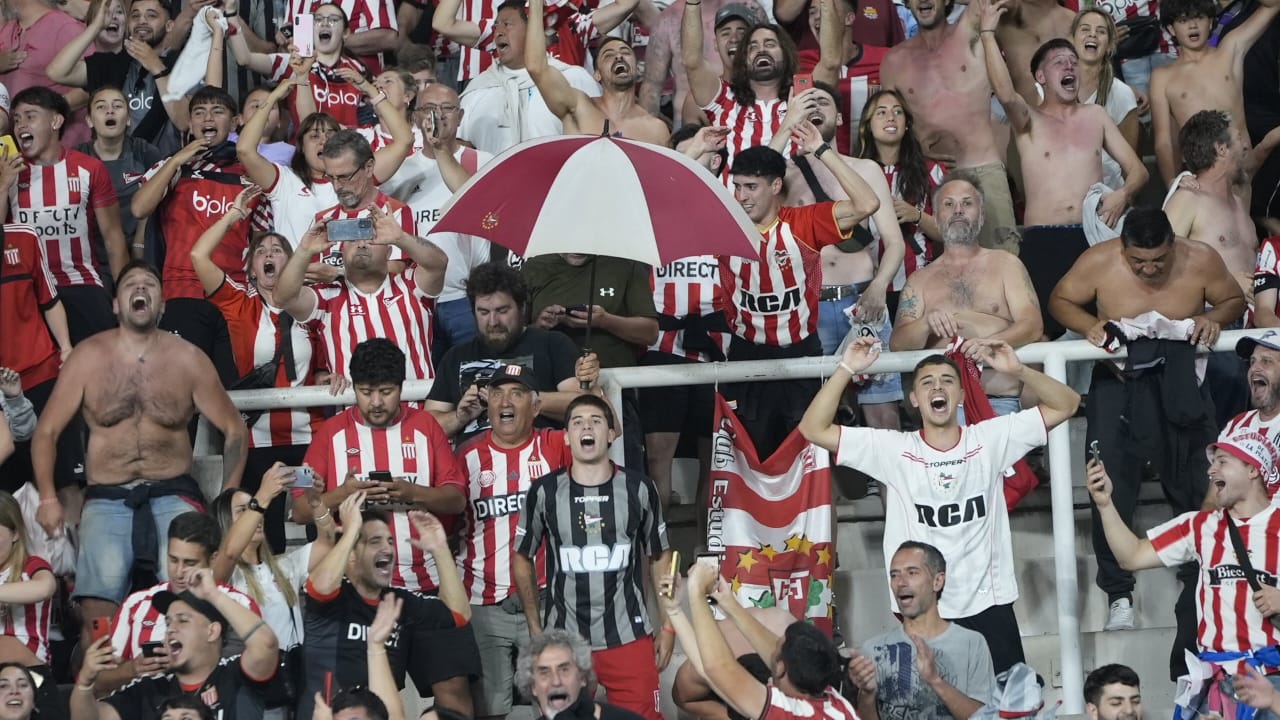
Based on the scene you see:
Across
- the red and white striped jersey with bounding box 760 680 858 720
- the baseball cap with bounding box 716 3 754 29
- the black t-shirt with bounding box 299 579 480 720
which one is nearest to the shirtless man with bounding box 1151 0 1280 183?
the baseball cap with bounding box 716 3 754 29

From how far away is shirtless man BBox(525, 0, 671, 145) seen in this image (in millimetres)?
12695

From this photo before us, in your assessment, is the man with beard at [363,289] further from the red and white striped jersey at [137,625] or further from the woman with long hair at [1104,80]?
the woman with long hair at [1104,80]

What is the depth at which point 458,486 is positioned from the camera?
33.6 ft

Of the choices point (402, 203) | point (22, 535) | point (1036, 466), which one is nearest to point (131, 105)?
point (402, 203)

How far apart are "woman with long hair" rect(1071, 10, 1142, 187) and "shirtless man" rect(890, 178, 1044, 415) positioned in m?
1.95

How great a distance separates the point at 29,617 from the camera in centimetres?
1008

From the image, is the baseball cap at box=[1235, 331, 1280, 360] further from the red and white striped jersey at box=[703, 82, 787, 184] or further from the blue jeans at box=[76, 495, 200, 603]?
the blue jeans at box=[76, 495, 200, 603]

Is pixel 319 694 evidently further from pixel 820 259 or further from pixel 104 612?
pixel 820 259

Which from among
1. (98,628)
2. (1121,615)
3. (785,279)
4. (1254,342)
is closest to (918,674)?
(1121,615)

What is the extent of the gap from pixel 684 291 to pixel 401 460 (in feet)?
7.47

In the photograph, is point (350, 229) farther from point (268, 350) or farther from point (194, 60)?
point (194, 60)

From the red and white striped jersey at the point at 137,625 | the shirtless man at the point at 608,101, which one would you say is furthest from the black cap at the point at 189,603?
the shirtless man at the point at 608,101

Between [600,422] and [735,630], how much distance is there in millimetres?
1143

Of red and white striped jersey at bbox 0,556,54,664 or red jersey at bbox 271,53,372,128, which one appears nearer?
red and white striped jersey at bbox 0,556,54,664
